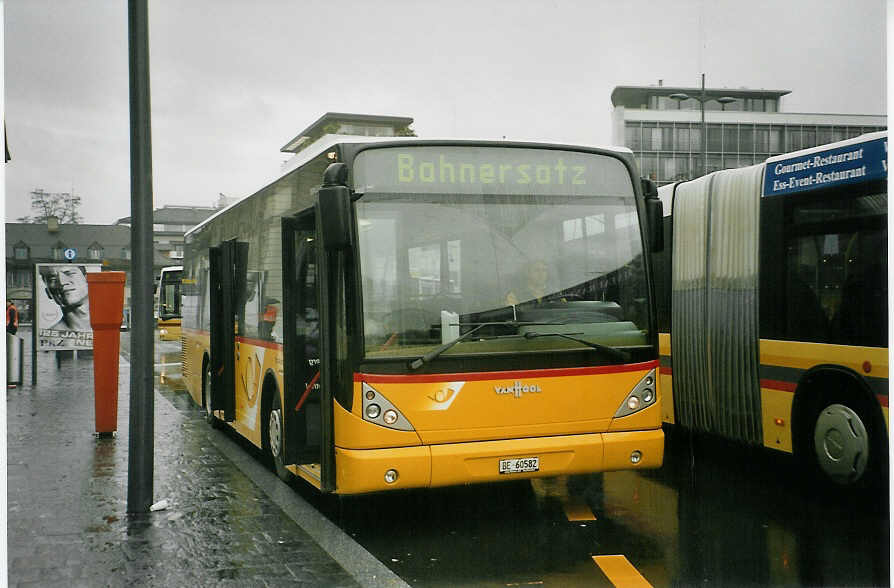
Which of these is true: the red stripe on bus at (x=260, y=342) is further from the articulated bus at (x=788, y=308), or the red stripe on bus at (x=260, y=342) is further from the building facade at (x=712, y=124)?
the articulated bus at (x=788, y=308)

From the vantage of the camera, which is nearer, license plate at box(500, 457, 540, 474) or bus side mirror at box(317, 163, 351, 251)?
bus side mirror at box(317, 163, 351, 251)

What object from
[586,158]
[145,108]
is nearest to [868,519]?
[586,158]

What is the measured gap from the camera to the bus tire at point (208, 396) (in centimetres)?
1158

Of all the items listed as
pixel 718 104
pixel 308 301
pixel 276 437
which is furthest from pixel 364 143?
pixel 718 104

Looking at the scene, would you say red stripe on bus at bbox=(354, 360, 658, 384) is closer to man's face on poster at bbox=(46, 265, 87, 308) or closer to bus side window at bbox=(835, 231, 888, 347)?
bus side window at bbox=(835, 231, 888, 347)

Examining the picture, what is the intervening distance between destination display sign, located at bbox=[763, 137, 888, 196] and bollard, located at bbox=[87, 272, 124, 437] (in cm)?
632

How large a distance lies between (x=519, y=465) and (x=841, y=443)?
2849 mm

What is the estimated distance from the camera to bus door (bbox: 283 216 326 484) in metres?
7.46

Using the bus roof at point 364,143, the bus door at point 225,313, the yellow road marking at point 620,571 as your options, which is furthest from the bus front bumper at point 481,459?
the bus door at point 225,313

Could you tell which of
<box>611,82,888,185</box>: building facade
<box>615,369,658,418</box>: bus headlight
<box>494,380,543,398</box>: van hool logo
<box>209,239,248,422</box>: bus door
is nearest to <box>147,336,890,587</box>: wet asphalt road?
<box>615,369,658,418</box>: bus headlight

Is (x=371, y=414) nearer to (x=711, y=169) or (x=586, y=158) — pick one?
(x=586, y=158)

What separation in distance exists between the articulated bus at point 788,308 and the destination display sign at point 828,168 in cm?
1

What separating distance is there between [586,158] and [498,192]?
0.78 metres

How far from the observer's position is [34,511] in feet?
23.3
